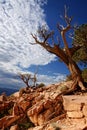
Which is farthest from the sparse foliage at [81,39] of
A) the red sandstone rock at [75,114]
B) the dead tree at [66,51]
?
the red sandstone rock at [75,114]

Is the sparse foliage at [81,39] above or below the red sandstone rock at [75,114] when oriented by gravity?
above

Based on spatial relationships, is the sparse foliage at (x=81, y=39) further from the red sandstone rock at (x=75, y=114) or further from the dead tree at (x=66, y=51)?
the red sandstone rock at (x=75, y=114)

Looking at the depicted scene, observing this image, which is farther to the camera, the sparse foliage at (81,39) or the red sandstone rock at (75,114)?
the sparse foliage at (81,39)

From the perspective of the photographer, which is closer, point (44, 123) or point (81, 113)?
point (81, 113)

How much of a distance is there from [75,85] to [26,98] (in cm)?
573

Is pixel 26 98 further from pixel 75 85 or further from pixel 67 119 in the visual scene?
pixel 67 119

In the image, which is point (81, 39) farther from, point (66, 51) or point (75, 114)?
point (75, 114)

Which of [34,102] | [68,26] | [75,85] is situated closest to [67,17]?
[68,26]

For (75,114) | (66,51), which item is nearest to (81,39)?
(66,51)

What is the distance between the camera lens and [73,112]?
20141 millimetres

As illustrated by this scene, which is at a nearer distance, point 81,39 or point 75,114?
point 75,114

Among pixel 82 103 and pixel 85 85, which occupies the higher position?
pixel 85 85

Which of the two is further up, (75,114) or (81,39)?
(81,39)

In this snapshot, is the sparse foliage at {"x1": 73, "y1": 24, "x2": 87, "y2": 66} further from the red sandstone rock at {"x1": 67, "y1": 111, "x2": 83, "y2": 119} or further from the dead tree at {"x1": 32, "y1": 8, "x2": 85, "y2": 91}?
the red sandstone rock at {"x1": 67, "y1": 111, "x2": 83, "y2": 119}
